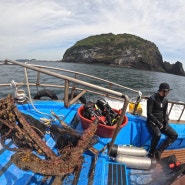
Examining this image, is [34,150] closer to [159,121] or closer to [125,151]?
[125,151]

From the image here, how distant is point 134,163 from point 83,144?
90.1 inches

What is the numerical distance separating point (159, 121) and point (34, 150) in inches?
158

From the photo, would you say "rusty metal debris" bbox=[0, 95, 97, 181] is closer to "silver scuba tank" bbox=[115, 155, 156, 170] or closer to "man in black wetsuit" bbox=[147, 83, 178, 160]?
"silver scuba tank" bbox=[115, 155, 156, 170]

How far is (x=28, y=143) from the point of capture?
2514 mm

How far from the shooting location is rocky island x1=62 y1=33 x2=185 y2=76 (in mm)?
126044

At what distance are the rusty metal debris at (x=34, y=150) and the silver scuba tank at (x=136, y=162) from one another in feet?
5.91

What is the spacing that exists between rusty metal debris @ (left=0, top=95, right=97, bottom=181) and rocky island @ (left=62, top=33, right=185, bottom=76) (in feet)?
403

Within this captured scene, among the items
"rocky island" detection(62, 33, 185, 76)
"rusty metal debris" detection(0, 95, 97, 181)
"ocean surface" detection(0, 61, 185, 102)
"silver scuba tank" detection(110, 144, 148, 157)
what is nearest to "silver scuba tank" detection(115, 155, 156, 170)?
"silver scuba tank" detection(110, 144, 148, 157)

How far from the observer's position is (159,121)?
5609mm

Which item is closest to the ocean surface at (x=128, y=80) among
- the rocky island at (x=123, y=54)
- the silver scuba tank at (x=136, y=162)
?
the silver scuba tank at (x=136, y=162)

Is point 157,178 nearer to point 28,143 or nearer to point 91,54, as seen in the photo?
point 28,143

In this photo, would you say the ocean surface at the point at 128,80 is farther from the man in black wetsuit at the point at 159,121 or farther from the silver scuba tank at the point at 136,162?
the silver scuba tank at the point at 136,162

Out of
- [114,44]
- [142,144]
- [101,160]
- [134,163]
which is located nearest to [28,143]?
[101,160]

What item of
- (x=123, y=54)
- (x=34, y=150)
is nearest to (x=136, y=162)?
(x=34, y=150)
